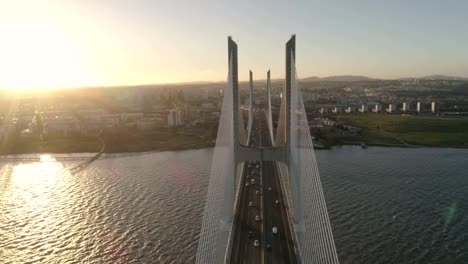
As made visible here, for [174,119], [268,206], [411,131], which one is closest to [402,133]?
[411,131]

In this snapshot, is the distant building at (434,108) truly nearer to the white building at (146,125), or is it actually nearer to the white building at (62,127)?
the white building at (146,125)

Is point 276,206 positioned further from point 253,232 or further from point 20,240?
point 20,240

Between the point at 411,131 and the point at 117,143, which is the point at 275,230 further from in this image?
the point at 411,131

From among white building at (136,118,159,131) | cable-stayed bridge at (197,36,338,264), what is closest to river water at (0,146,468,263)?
cable-stayed bridge at (197,36,338,264)

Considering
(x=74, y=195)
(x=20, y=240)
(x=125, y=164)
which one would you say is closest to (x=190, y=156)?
(x=125, y=164)

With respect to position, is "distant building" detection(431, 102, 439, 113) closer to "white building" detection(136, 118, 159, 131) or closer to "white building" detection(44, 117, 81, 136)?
"white building" detection(136, 118, 159, 131)

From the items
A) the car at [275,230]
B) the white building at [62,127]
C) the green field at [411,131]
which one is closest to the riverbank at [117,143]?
the white building at [62,127]
